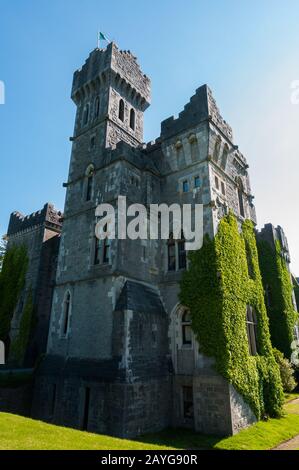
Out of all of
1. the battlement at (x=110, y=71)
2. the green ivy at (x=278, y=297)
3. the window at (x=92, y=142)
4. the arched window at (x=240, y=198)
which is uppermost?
the battlement at (x=110, y=71)

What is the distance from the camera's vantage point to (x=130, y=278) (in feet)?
51.1

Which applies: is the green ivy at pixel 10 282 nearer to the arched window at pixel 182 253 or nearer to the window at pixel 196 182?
the arched window at pixel 182 253

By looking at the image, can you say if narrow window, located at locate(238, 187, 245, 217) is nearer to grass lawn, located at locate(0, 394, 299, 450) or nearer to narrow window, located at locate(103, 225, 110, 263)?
narrow window, located at locate(103, 225, 110, 263)

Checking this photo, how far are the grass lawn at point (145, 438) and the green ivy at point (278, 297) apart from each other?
427 cm

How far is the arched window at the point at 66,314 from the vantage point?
54.9ft

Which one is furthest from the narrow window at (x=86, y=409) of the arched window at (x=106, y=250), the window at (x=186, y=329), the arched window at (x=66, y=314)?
the arched window at (x=106, y=250)

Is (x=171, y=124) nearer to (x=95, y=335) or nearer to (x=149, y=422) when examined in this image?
(x=95, y=335)

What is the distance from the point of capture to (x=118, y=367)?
509 inches

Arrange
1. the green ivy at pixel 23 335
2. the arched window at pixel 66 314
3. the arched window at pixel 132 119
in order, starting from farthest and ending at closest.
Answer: the green ivy at pixel 23 335 → the arched window at pixel 132 119 → the arched window at pixel 66 314

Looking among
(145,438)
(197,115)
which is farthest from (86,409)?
(197,115)

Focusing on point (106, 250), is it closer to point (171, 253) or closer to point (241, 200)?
point (171, 253)

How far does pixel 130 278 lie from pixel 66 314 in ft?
15.4

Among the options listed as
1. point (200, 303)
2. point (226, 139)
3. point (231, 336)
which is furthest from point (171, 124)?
point (231, 336)

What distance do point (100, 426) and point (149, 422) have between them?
7.20 feet
